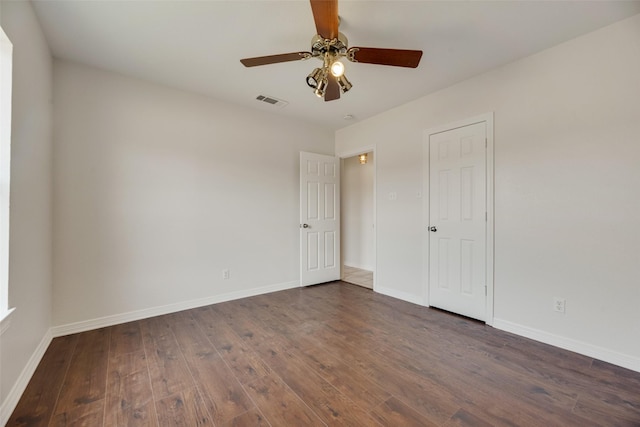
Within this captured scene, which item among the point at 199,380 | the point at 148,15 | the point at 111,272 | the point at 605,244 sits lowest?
the point at 199,380

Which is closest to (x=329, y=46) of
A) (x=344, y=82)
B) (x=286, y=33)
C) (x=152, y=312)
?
(x=344, y=82)

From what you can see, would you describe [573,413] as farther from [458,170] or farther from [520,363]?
[458,170]

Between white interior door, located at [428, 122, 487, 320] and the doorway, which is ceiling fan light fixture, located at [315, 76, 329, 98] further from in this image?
the doorway

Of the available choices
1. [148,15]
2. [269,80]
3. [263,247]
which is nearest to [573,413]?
[263,247]

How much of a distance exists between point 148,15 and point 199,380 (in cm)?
269

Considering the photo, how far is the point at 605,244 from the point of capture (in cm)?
209

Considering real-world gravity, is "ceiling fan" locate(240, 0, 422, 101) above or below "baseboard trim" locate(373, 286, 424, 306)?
above

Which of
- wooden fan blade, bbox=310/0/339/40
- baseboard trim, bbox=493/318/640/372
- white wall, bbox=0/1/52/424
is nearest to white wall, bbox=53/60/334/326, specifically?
white wall, bbox=0/1/52/424

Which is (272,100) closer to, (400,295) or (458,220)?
(458,220)

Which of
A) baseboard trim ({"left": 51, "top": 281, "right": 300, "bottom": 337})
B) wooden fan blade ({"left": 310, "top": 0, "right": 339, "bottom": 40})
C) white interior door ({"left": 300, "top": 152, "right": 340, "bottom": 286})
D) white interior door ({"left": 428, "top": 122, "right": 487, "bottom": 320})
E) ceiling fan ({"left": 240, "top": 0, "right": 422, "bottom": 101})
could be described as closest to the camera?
wooden fan blade ({"left": 310, "top": 0, "right": 339, "bottom": 40})

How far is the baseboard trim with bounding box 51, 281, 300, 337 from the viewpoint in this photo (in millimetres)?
2535

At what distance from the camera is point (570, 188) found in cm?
225

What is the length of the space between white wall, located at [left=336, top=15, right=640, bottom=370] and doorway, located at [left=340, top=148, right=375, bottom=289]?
102 inches

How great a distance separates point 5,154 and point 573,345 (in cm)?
434
